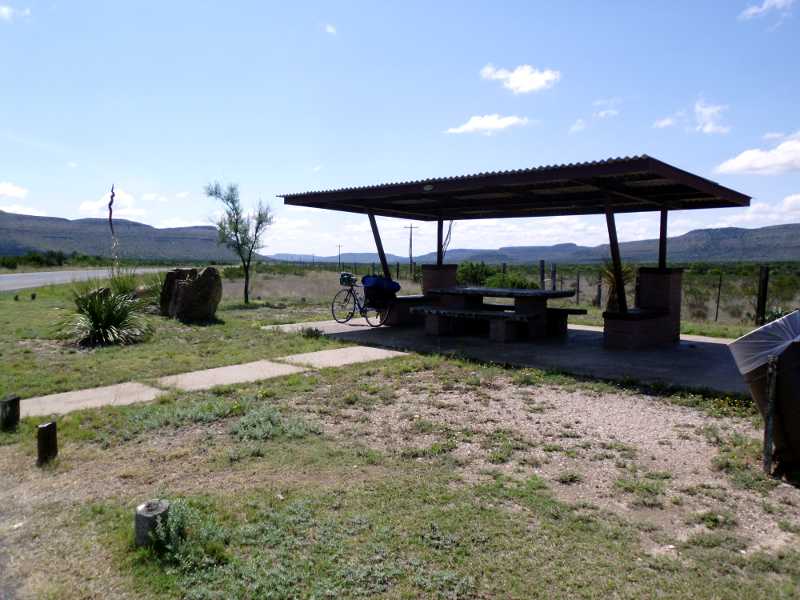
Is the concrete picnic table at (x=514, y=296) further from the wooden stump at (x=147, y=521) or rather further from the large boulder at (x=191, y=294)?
the wooden stump at (x=147, y=521)

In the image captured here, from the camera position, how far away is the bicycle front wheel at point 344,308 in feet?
42.5

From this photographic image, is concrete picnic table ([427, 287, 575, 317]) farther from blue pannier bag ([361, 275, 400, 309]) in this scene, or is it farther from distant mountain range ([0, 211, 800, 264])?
distant mountain range ([0, 211, 800, 264])

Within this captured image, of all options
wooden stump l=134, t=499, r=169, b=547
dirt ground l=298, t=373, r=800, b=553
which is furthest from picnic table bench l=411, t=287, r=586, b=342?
wooden stump l=134, t=499, r=169, b=547

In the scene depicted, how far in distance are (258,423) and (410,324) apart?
7586 millimetres

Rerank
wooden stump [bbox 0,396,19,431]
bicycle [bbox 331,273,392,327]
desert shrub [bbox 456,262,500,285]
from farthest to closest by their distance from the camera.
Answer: desert shrub [bbox 456,262,500,285], bicycle [bbox 331,273,392,327], wooden stump [bbox 0,396,19,431]

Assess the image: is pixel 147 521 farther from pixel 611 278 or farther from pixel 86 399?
pixel 611 278

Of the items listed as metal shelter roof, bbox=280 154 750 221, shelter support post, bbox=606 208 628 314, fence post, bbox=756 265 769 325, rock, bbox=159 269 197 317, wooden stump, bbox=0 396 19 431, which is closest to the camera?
wooden stump, bbox=0 396 19 431

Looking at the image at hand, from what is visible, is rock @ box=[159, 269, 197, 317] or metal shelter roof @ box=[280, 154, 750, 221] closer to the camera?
metal shelter roof @ box=[280, 154, 750, 221]

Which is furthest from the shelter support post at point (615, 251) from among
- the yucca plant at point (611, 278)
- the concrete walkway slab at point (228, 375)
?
the concrete walkway slab at point (228, 375)

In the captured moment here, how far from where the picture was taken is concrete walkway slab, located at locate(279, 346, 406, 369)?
7824mm

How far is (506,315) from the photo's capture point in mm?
9742

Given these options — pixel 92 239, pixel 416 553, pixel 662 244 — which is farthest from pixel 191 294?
pixel 92 239

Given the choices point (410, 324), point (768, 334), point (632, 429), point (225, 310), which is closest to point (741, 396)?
point (632, 429)

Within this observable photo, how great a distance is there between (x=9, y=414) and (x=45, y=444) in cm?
107
